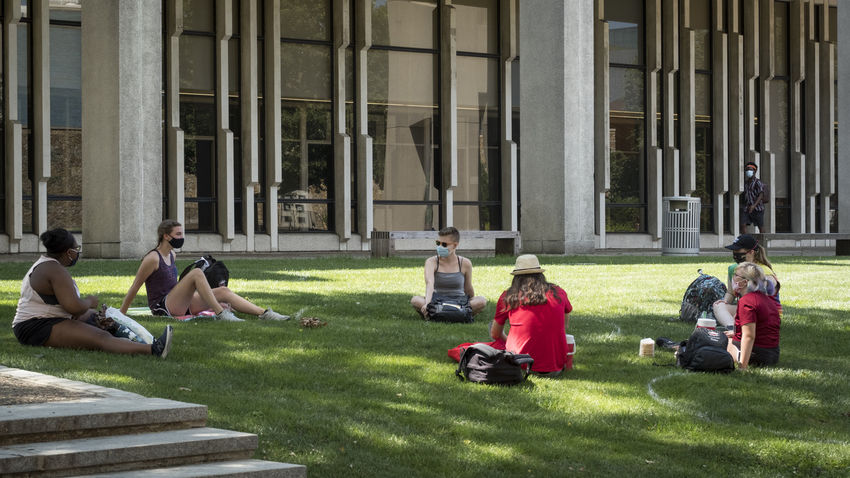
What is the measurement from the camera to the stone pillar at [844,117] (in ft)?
109

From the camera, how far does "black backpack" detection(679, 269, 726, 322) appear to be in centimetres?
1250

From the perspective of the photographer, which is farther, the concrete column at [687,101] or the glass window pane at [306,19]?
the concrete column at [687,101]

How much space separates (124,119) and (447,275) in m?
13.6

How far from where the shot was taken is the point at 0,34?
28656 mm

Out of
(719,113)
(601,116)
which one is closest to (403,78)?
(601,116)

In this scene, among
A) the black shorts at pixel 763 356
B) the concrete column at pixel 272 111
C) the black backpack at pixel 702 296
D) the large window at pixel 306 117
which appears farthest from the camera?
the large window at pixel 306 117

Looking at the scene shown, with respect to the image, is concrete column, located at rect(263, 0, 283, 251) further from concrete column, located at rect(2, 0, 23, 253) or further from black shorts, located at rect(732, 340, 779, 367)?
black shorts, located at rect(732, 340, 779, 367)

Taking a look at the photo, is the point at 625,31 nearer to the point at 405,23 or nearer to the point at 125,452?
the point at 405,23

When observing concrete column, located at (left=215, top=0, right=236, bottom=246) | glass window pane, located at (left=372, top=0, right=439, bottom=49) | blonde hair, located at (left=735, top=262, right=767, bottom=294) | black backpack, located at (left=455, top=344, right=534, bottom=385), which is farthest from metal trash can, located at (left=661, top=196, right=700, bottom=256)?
black backpack, located at (left=455, top=344, right=534, bottom=385)

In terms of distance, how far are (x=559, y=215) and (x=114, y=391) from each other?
2194 centimetres

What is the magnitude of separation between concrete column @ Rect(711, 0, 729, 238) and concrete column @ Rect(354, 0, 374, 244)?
12.8 m

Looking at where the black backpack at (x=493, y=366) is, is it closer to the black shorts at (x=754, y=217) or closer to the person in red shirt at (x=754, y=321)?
the person in red shirt at (x=754, y=321)

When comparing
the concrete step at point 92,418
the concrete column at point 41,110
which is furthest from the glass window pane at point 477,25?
the concrete step at point 92,418

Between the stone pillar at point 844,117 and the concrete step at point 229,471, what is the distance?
29.8 meters
